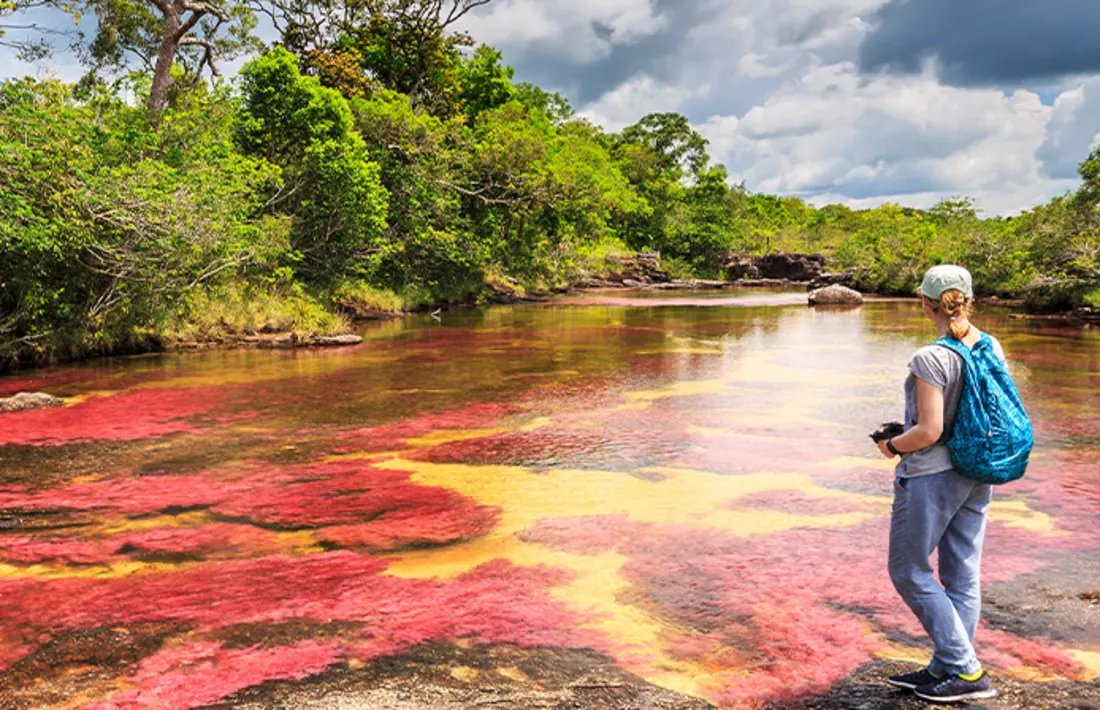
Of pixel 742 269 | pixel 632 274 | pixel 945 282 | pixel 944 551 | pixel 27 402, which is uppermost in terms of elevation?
pixel 742 269

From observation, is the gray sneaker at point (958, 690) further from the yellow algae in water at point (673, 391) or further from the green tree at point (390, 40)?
the green tree at point (390, 40)

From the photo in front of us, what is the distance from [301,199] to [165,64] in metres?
A: 5.04

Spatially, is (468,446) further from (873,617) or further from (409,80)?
(409,80)

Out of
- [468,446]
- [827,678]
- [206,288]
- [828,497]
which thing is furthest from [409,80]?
[827,678]

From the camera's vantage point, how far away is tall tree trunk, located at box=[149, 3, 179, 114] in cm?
2091

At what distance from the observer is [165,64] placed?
836 inches

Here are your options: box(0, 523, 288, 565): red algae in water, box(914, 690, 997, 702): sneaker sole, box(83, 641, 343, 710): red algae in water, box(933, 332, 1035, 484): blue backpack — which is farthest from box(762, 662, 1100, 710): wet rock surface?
box(0, 523, 288, 565): red algae in water

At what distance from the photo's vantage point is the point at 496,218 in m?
32.0

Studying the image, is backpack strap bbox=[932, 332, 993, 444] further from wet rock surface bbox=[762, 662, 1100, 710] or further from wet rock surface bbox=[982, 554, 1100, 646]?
wet rock surface bbox=[982, 554, 1100, 646]

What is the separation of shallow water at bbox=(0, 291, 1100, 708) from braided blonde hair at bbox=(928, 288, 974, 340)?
164cm

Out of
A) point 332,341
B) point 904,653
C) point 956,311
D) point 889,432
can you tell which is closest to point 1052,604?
point 904,653

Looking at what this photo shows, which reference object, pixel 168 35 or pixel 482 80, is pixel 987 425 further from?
pixel 482 80

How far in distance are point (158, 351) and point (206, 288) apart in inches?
81.0

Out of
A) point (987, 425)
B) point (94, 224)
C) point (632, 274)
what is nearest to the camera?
point (987, 425)
